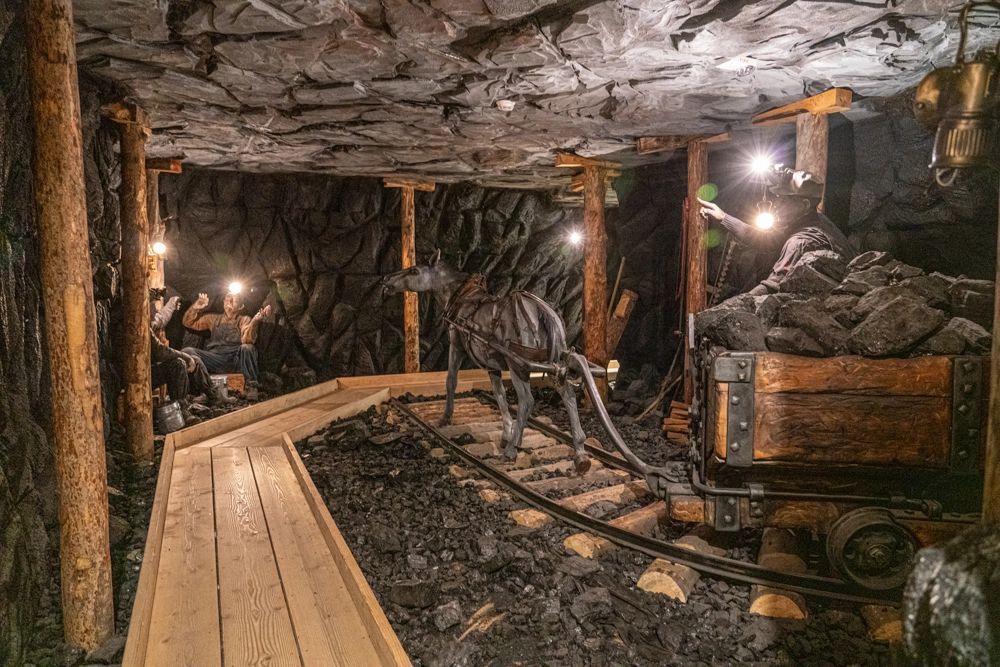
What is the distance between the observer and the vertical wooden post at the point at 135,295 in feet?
Answer: 22.0

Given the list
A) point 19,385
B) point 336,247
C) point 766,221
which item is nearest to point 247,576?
point 19,385

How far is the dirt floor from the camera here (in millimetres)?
3188

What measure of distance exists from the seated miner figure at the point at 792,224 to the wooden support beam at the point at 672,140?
230cm

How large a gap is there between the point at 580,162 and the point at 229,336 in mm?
7342

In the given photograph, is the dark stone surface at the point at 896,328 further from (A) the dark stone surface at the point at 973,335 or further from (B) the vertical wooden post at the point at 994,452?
(B) the vertical wooden post at the point at 994,452

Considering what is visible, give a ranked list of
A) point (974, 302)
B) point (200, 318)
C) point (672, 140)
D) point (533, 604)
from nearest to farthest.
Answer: point (974, 302) → point (533, 604) → point (672, 140) → point (200, 318)

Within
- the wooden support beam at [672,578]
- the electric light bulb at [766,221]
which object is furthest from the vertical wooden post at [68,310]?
the electric light bulb at [766,221]

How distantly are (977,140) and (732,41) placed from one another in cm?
250

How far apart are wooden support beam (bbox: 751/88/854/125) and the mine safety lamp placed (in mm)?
3393

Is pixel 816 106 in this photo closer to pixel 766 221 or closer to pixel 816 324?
pixel 766 221

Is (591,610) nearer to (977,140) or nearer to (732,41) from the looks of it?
(977,140)

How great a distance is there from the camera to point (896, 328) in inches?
128

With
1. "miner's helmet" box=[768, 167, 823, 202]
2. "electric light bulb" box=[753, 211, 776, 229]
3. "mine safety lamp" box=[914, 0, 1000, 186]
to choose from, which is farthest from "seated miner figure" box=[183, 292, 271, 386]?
"mine safety lamp" box=[914, 0, 1000, 186]

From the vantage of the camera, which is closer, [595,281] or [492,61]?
[492,61]
